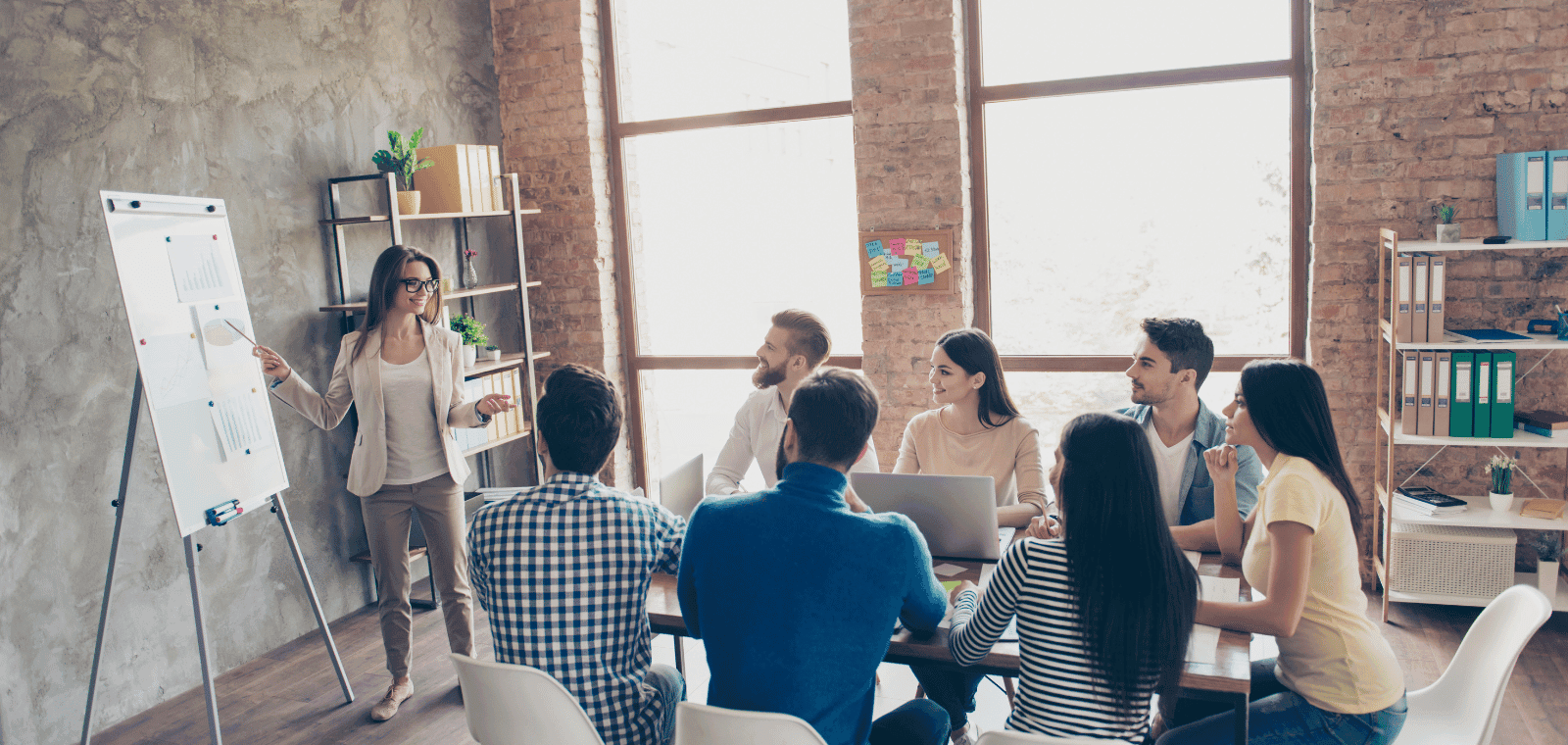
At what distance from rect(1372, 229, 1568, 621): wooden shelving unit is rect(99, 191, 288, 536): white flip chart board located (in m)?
4.11

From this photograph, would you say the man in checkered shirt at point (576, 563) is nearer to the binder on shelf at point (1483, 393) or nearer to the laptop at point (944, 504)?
the laptop at point (944, 504)

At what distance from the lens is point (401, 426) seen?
348 cm

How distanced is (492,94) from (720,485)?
3.25 m

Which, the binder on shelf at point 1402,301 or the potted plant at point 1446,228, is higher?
the potted plant at point 1446,228

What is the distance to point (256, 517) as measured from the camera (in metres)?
3.96

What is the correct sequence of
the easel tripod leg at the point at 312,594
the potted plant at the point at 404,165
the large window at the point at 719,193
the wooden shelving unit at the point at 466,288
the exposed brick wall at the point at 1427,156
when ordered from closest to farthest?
the easel tripod leg at the point at 312,594, the exposed brick wall at the point at 1427,156, the wooden shelving unit at the point at 466,288, the potted plant at the point at 404,165, the large window at the point at 719,193

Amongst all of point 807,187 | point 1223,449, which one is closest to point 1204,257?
point 807,187

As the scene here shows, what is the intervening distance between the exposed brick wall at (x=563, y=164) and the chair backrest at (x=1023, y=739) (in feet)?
13.1

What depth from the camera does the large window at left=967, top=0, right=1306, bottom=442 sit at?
4.30 meters

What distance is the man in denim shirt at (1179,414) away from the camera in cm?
282

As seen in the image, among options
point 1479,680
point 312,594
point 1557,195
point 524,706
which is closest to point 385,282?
point 312,594

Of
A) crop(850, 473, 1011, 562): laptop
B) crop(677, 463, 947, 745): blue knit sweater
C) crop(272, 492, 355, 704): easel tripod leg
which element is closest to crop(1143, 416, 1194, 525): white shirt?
crop(850, 473, 1011, 562): laptop

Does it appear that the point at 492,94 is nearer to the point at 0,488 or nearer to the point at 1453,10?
the point at 0,488

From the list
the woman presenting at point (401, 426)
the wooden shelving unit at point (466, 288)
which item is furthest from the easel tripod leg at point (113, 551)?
the wooden shelving unit at point (466, 288)
